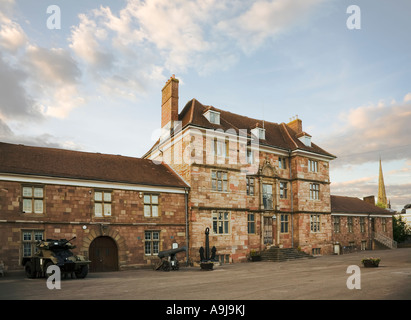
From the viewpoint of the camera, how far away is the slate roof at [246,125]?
29906mm

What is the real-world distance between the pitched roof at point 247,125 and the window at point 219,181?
3.73 meters

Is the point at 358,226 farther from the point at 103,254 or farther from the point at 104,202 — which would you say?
the point at 104,202

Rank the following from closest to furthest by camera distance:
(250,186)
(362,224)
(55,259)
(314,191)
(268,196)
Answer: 1. (55,259)
2. (250,186)
3. (268,196)
4. (314,191)
5. (362,224)

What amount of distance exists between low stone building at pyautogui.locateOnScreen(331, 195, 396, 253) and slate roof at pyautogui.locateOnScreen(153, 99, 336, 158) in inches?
312

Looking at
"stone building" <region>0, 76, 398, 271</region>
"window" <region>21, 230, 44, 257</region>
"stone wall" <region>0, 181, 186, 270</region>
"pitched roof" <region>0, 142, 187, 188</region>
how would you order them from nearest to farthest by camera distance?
"stone wall" <region>0, 181, 186, 270</region>, "window" <region>21, 230, 44, 257</region>, "stone building" <region>0, 76, 398, 271</region>, "pitched roof" <region>0, 142, 187, 188</region>

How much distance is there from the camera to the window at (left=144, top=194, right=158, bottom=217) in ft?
85.1

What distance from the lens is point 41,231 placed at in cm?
2178

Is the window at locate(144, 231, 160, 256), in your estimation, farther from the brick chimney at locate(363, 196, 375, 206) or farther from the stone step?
the brick chimney at locate(363, 196, 375, 206)

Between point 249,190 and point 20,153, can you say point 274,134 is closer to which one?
point 249,190

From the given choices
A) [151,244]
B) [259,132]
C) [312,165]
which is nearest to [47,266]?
[151,244]

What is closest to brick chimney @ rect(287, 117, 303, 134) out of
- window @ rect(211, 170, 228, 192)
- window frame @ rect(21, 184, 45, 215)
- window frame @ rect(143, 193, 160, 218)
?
window @ rect(211, 170, 228, 192)

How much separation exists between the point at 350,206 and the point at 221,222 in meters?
21.7

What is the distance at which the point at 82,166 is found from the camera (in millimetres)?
24859
